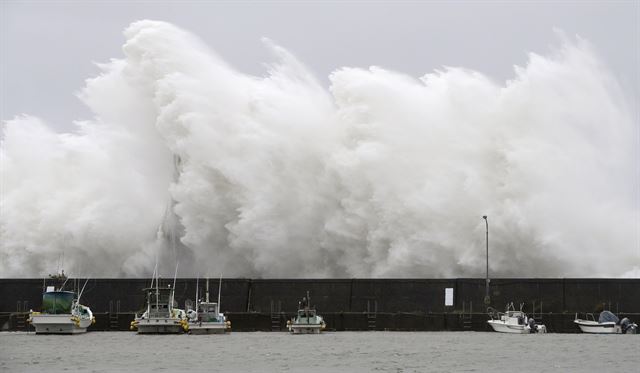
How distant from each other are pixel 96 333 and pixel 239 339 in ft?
23.2

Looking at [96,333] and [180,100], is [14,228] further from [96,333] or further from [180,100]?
[96,333]

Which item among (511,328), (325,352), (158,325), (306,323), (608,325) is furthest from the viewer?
(158,325)

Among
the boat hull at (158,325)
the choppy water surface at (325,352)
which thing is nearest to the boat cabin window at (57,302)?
the choppy water surface at (325,352)

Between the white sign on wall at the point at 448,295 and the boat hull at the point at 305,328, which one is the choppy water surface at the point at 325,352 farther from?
the white sign on wall at the point at 448,295

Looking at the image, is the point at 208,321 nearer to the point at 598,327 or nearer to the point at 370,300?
the point at 370,300

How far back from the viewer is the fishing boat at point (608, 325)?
43062 mm

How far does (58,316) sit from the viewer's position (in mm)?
44688

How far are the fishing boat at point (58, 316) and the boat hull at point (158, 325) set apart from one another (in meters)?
2.24

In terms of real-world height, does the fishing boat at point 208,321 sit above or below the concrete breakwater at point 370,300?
below

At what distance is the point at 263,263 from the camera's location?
5316 centimetres

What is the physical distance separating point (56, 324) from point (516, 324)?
644 inches

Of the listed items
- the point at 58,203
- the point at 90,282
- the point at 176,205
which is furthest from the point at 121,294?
the point at 58,203

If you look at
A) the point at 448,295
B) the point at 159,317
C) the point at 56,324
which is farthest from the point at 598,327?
the point at 56,324

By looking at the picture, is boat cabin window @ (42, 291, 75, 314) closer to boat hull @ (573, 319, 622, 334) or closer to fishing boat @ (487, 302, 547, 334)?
fishing boat @ (487, 302, 547, 334)
